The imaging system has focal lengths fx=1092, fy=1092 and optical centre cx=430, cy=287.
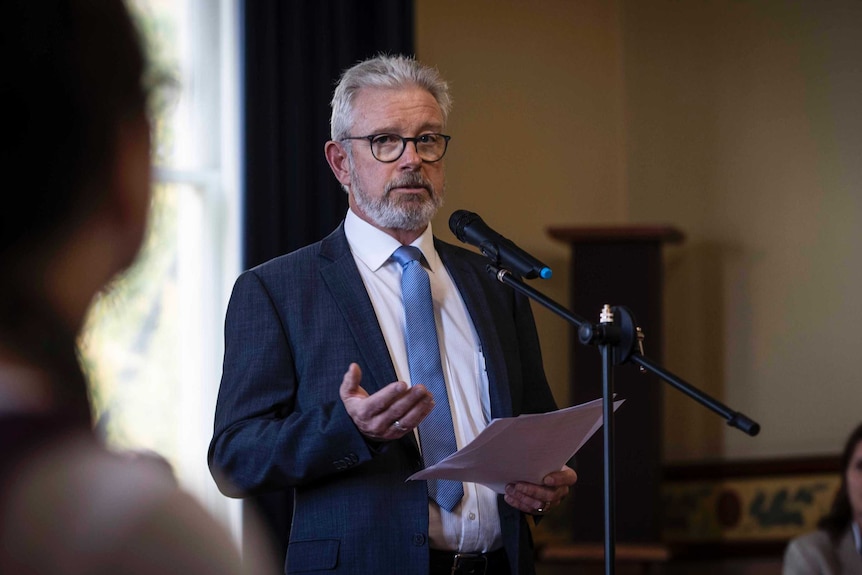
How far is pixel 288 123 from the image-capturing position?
4.16m

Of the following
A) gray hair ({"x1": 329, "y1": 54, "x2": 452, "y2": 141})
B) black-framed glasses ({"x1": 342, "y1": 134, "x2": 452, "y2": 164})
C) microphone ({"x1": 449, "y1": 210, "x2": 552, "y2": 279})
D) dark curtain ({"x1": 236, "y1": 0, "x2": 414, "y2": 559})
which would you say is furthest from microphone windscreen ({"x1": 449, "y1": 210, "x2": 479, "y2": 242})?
dark curtain ({"x1": 236, "y1": 0, "x2": 414, "y2": 559})

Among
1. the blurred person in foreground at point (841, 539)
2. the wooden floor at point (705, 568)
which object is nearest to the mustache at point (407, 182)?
the blurred person in foreground at point (841, 539)

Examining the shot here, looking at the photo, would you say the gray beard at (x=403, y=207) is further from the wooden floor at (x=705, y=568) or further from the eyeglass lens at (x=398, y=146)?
the wooden floor at (x=705, y=568)

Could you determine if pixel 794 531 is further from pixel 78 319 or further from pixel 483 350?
pixel 78 319

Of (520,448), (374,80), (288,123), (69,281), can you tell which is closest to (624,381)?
(288,123)

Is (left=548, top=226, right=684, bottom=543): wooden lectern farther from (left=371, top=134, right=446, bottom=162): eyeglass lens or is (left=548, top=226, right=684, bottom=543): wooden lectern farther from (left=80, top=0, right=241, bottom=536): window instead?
(left=371, top=134, right=446, bottom=162): eyeglass lens

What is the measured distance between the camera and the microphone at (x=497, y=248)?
187cm

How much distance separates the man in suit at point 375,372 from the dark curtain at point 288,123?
159cm

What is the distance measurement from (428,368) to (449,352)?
0.31ft

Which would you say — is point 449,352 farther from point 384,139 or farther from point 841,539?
point 841,539

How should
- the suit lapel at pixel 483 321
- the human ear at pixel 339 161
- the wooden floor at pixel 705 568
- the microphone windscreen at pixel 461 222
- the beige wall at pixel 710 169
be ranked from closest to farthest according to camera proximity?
the microphone windscreen at pixel 461 222
the suit lapel at pixel 483 321
the human ear at pixel 339 161
the wooden floor at pixel 705 568
the beige wall at pixel 710 169

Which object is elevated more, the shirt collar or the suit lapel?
the shirt collar

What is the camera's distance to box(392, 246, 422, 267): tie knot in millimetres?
2377

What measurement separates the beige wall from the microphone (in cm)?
295
